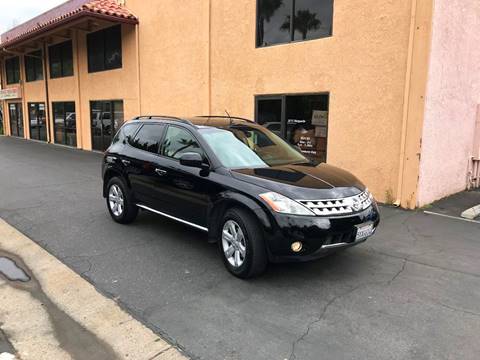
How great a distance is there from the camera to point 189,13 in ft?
38.4

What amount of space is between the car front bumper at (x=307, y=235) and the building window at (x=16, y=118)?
24826mm

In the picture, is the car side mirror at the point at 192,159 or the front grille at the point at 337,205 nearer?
the front grille at the point at 337,205

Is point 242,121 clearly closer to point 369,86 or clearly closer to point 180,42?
point 369,86

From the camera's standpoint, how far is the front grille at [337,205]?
12.8ft

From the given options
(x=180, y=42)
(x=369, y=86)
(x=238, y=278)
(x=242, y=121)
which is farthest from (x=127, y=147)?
(x=180, y=42)

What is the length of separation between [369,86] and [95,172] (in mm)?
7820

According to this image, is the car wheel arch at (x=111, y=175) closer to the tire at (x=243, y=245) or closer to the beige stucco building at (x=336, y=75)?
the tire at (x=243, y=245)

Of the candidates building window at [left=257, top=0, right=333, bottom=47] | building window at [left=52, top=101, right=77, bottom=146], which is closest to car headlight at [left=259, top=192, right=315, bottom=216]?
building window at [left=257, top=0, right=333, bottom=47]

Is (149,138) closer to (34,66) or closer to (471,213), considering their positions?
(471,213)

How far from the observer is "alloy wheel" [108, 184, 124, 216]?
6.18 m

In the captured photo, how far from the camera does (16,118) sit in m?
25.5

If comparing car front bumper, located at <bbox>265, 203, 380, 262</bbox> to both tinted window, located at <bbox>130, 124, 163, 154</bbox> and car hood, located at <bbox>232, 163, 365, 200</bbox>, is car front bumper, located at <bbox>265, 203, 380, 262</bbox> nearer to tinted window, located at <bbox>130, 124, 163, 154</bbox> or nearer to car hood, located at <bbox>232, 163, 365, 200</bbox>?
car hood, located at <bbox>232, 163, 365, 200</bbox>

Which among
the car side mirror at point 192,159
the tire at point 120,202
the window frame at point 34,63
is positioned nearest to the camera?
the car side mirror at point 192,159

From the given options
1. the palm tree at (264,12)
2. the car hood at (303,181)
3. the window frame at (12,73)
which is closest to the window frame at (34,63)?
the window frame at (12,73)
